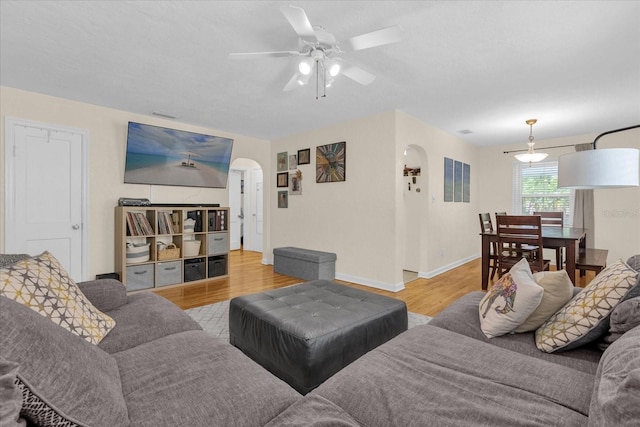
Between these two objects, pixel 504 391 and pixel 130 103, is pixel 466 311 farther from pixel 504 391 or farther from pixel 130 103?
pixel 130 103

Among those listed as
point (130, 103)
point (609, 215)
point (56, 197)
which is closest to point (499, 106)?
point (609, 215)

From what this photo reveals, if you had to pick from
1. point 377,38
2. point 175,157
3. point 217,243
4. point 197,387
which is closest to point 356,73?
point 377,38

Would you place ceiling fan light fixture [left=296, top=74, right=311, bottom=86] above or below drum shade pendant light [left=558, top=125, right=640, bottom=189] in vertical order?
above

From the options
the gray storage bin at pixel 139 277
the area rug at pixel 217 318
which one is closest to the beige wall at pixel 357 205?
the area rug at pixel 217 318

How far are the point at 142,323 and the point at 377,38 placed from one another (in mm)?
2157

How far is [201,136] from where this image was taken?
4527 mm

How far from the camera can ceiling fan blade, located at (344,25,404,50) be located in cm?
179

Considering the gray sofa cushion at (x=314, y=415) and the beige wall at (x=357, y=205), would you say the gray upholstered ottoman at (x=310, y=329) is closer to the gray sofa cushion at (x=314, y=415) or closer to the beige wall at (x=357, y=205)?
the gray sofa cushion at (x=314, y=415)

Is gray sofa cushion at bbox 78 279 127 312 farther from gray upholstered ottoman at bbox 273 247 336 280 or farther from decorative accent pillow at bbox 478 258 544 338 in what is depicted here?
gray upholstered ottoman at bbox 273 247 336 280

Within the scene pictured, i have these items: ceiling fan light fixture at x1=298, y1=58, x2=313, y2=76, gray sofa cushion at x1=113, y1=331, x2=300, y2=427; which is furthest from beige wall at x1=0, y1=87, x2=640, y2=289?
gray sofa cushion at x1=113, y1=331, x2=300, y2=427

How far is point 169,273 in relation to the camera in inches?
162

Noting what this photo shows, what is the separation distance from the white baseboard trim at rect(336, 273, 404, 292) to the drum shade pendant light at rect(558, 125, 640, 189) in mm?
2785

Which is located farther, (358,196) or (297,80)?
(358,196)

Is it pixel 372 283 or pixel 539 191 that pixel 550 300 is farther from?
pixel 539 191
